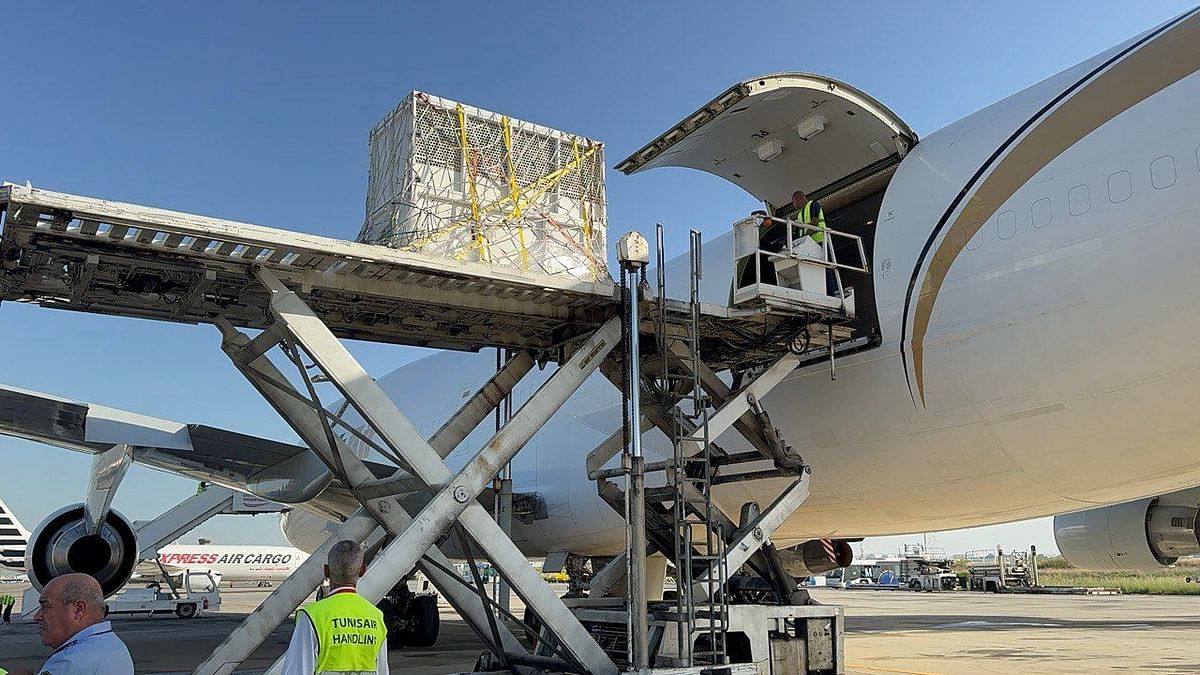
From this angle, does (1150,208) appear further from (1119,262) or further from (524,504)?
(524,504)

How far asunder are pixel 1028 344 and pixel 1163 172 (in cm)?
139

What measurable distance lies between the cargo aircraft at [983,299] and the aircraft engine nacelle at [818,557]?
4.09 feet

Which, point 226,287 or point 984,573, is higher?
point 226,287

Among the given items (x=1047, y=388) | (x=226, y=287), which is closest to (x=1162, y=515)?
(x=1047, y=388)

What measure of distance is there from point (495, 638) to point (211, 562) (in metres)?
46.4

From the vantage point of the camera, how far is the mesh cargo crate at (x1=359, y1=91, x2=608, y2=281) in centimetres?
736

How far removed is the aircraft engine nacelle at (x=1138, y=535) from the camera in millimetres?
11703

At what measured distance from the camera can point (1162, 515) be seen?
1177cm

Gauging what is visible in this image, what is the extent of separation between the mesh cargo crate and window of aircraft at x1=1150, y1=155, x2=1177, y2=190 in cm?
410

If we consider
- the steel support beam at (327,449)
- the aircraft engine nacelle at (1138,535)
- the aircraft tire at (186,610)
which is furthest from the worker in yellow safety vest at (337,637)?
the aircraft tire at (186,610)

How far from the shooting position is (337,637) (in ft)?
10.9

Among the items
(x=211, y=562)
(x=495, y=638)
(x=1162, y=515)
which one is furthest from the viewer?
(x=211, y=562)

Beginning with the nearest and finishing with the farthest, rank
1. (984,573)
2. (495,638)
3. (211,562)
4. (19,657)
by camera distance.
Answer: (495,638) → (19,657) → (984,573) → (211,562)

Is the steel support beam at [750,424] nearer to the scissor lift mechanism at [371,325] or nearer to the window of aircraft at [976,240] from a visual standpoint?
the scissor lift mechanism at [371,325]
